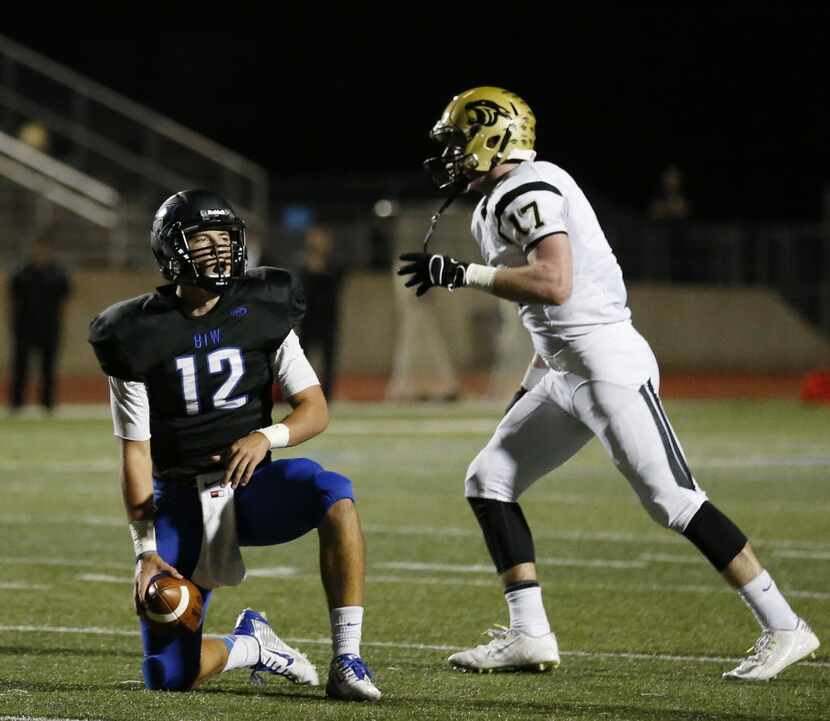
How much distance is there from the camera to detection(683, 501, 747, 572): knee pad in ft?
15.9

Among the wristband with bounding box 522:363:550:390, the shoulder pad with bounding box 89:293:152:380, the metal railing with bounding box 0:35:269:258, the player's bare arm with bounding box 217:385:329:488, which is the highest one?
the metal railing with bounding box 0:35:269:258

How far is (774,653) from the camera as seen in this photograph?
4.78 m

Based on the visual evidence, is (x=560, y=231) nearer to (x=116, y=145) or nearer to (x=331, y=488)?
(x=331, y=488)

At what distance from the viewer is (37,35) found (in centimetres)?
2959

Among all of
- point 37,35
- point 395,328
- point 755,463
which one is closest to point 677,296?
point 395,328

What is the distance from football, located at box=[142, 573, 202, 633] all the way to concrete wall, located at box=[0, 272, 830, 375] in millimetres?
13393

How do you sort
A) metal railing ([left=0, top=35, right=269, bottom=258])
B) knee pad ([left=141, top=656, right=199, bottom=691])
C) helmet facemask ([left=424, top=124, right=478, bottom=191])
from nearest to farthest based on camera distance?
knee pad ([left=141, top=656, right=199, bottom=691]) < helmet facemask ([left=424, top=124, right=478, bottom=191]) < metal railing ([left=0, top=35, right=269, bottom=258])

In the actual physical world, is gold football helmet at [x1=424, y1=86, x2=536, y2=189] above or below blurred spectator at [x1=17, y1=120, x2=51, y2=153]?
below

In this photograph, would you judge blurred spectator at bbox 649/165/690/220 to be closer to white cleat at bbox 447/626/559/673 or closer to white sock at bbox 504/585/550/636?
white sock at bbox 504/585/550/636

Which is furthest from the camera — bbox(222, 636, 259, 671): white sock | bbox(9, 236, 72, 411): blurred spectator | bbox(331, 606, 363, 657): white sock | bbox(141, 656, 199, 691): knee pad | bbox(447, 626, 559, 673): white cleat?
bbox(9, 236, 72, 411): blurred spectator

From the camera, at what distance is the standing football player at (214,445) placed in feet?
14.8

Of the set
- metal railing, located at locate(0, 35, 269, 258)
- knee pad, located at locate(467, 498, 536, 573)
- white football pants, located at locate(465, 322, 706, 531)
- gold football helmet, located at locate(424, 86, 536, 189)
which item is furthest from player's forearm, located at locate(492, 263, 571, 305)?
metal railing, located at locate(0, 35, 269, 258)

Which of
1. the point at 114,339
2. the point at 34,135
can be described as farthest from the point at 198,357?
the point at 34,135

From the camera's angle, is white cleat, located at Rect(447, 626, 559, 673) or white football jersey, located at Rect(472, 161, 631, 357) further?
white cleat, located at Rect(447, 626, 559, 673)
